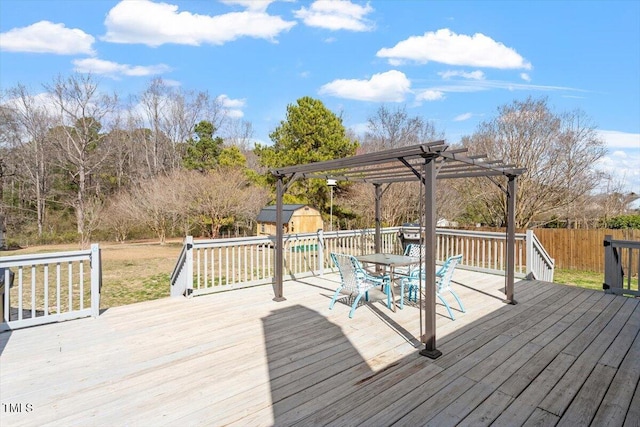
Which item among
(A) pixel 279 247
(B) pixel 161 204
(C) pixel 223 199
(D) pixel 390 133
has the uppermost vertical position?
(D) pixel 390 133

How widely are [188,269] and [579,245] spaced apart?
483 inches

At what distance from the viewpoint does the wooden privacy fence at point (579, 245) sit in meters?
10.8

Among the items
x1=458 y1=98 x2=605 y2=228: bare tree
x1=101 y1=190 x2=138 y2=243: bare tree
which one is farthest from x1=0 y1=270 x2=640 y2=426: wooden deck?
x1=101 y1=190 x2=138 y2=243: bare tree

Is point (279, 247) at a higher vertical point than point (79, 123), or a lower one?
lower

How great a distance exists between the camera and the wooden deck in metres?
2.16

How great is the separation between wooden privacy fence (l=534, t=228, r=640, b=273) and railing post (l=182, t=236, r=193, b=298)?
11837mm

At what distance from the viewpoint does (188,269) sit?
15.9 feet

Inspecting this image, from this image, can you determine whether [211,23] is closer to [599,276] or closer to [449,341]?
[449,341]

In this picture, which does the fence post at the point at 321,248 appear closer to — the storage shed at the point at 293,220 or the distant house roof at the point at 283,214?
the distant house roof at the point at 283,214

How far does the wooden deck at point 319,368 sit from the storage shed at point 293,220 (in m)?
8.94

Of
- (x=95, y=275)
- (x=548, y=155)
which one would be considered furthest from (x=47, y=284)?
(x=548, y=155)

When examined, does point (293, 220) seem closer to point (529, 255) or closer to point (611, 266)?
point (529, 255)

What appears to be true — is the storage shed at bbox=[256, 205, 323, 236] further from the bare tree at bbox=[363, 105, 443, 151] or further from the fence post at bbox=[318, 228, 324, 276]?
the bare tree at bbox=[363, 105, 443, 151]

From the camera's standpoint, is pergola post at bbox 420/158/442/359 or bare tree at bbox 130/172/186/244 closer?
pergola post at bbox 420/158/442/359
